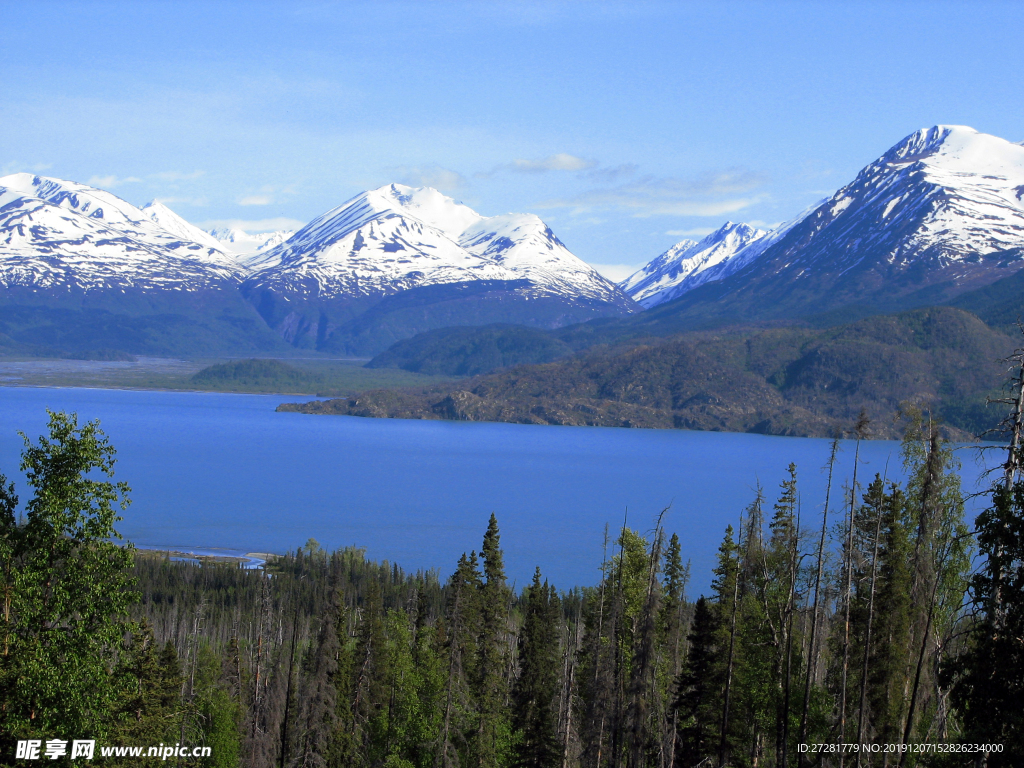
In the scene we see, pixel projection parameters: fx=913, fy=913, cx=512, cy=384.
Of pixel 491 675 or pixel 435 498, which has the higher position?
pixel 491 675

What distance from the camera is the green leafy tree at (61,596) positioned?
13203mm

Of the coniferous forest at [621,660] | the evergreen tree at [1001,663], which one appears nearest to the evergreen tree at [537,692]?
the coniferous forest at [621,660]

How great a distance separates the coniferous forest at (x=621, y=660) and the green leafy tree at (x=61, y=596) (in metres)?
0.03

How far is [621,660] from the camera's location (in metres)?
30.1

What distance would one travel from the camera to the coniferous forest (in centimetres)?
1345

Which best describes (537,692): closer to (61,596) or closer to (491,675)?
(491,675)

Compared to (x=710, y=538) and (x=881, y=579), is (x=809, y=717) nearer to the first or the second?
(x=881, y=579)

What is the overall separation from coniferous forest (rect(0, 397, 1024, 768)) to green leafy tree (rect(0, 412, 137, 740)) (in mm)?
32

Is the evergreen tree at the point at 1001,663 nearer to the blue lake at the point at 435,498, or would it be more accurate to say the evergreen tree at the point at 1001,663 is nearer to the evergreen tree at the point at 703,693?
the evergreen tree at the point at 703,693

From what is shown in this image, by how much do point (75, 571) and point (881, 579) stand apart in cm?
1916

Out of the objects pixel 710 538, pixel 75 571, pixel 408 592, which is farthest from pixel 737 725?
pixel 710 538

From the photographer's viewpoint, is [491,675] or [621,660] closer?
[621,660]

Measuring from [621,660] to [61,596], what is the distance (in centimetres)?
2042

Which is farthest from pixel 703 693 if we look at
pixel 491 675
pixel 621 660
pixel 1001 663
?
pixel 1001 663
